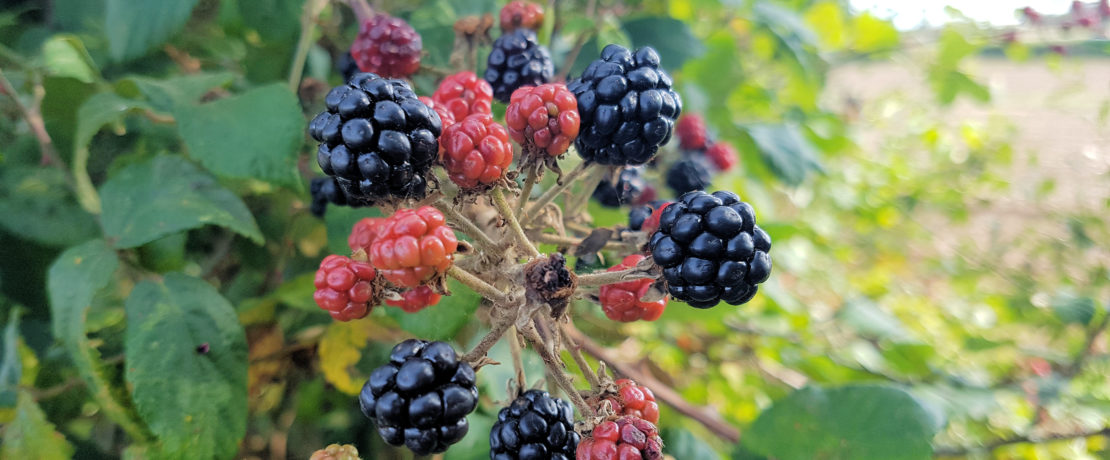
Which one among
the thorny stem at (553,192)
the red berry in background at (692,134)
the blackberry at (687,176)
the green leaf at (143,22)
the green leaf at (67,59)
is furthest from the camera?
the red berry in background at (692,134)

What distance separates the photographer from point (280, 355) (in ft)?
4.65

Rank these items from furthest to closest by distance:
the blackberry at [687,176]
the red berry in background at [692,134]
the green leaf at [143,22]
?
1. the red berry in background at [692,134]
2. the blackberry at [687,176]
3. the green leaf at [143,22]

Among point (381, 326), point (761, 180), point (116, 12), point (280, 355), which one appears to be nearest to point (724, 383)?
point (761, 180)

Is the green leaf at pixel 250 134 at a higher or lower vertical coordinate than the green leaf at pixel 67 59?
higher

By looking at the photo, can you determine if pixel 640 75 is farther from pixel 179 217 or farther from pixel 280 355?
pixel 280 355

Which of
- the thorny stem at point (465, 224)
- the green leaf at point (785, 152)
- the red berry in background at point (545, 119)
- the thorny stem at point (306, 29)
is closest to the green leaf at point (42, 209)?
the thorny stem at point (306, 29)

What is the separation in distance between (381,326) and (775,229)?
1.14m

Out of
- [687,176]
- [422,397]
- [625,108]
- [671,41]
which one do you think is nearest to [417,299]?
[422,397]

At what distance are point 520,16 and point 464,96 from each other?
30 centimetres

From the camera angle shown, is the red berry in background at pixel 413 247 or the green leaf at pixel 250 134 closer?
the red berry in background at pixel 413 247

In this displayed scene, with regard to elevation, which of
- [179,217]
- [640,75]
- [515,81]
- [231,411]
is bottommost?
[231,411]

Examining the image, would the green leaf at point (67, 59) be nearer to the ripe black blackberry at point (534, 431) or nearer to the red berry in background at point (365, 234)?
the red berry in background at point (365, 234)

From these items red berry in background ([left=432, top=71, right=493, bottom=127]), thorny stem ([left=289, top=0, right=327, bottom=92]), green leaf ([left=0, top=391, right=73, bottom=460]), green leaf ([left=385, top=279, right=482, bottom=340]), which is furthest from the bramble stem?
green leaf ([left=0, top=391, right=73, bottom=460])

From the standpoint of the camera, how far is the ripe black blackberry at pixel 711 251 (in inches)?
29.7
